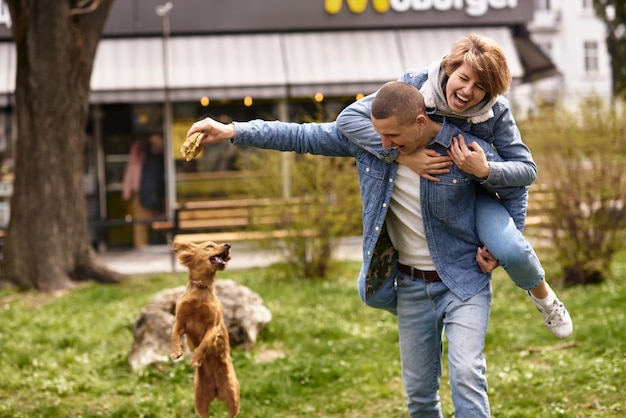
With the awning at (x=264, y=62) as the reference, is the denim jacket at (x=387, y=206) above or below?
below

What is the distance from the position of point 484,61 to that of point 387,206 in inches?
28.7

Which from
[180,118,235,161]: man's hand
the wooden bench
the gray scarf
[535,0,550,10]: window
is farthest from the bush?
[535,0,550,10]: window

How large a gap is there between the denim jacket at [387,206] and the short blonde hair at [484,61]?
0.26m

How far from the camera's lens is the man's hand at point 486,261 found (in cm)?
395

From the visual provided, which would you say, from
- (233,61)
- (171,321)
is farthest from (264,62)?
(171,321)

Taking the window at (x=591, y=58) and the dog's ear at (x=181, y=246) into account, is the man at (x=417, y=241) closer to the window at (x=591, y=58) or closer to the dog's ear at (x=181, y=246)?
the dog's ear at (x=181, y=246)

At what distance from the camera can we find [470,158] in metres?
3.74

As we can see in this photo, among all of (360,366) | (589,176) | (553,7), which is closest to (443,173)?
(360,366)

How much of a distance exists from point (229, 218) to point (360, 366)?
7.55 meters

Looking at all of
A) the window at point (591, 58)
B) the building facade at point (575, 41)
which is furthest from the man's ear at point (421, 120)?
the window at point (591, 58)

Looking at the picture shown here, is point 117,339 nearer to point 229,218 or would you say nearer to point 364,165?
point 364,165

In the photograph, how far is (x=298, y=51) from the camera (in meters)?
16.2

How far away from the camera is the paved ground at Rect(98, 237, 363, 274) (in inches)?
466

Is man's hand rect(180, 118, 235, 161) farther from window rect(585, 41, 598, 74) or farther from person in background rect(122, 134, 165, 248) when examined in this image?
window rect(585, 41, 598, 74)
